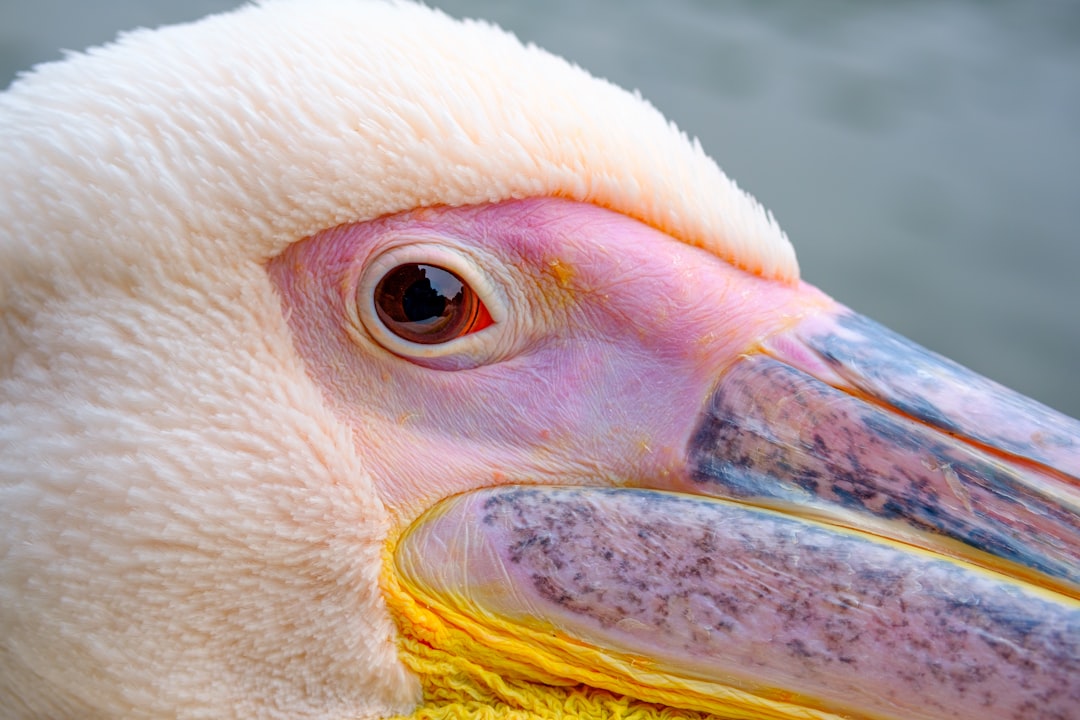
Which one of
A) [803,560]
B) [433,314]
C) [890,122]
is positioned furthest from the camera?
[890,122]

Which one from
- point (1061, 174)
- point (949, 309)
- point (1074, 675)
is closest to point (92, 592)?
point (1074, 675)

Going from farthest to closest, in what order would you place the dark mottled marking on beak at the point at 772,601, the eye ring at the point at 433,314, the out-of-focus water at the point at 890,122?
the out-of-focus water at the point at 890,122 → the eye ring at the point at 433,314 → the dark mottled marking on beak at the point at 772,601

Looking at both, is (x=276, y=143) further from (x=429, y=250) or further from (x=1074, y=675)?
(x=1074, y=675)

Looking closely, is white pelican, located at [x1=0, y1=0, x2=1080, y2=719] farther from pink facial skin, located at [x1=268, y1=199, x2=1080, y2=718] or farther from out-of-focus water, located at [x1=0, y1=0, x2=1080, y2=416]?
out-of-focus water, located at [x1=0, y1=0, x2=1080, y2=416]

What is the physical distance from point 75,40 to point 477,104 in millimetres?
4002

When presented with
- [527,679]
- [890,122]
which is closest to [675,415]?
[527,679]

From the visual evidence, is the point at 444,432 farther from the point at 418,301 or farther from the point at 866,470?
the point at 866,470

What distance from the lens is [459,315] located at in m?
1.74

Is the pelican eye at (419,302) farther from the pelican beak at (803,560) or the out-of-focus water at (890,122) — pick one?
the out-of-focus water at (890,122)

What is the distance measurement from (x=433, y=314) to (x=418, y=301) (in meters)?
0.03

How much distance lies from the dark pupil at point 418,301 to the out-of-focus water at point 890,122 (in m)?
3.27

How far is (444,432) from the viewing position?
175cm

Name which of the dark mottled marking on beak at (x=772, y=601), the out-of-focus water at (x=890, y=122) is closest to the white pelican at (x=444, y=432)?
the dark mottled marking on beak at (x=772, y=601)

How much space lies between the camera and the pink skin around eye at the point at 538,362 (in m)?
1.71
